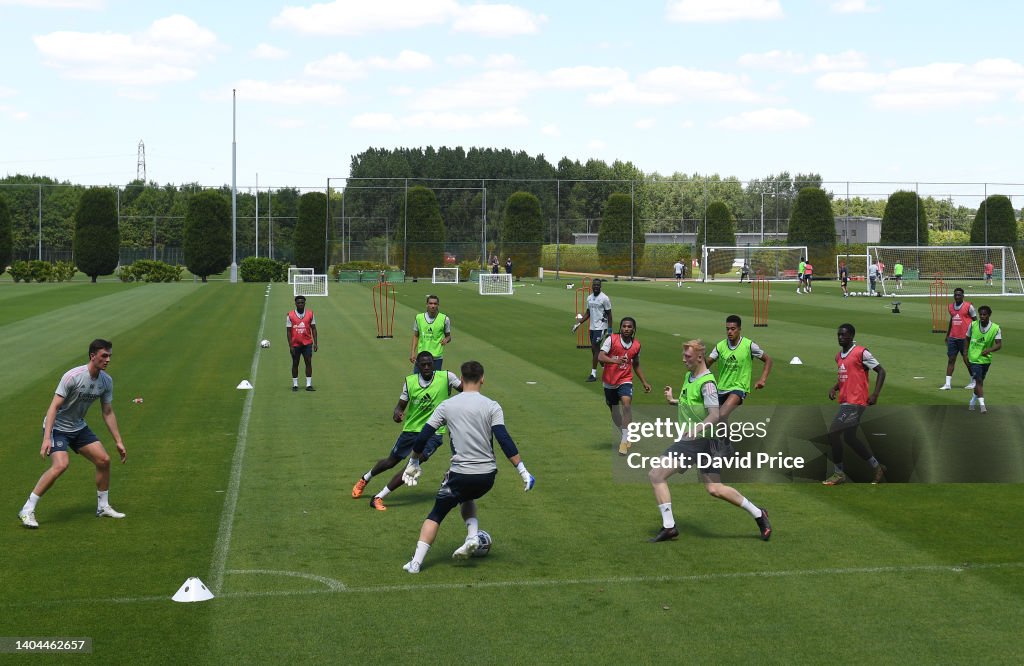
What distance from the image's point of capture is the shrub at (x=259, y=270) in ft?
251

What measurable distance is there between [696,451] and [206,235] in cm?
7324

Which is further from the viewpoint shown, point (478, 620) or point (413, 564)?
point (413, 564)

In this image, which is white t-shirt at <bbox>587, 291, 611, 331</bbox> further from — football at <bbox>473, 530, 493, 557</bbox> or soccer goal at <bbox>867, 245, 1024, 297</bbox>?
soccer goal at <bbox>867, 245, 1024, 297</bbox>

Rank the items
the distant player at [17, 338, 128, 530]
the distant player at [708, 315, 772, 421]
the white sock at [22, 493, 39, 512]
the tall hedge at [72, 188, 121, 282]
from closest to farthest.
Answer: the distant player at [17, 338, 128, 530], the white sock at [22, 493, 39, 512], the distant player at [708, 315, 772, 421], the tall hedge at [72, 188, 121, 282]

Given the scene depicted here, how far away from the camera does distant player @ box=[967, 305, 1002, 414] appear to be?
1905 centimetres

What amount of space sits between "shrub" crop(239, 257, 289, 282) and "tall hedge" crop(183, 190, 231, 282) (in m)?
3.58

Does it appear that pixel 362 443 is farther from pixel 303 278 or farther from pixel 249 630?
pixel 303 278

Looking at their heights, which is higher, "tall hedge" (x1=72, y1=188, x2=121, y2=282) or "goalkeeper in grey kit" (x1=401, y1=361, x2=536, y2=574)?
"tall hedge" (x1=72, y1=188, x2=121, y2=282)

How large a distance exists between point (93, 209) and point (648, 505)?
72.6 metres

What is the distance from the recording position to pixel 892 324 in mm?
39594

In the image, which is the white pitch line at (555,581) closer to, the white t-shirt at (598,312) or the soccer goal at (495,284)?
the white t-shirt at (598,312)

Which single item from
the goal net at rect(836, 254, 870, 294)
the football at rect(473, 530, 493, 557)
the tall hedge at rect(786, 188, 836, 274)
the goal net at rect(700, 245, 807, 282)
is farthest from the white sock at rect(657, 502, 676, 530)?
the tall hedge at rect(786, 188, 836, 274)

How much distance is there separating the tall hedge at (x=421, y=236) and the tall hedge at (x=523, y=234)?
5085 millimetres

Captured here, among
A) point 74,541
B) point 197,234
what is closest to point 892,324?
point 74,541
